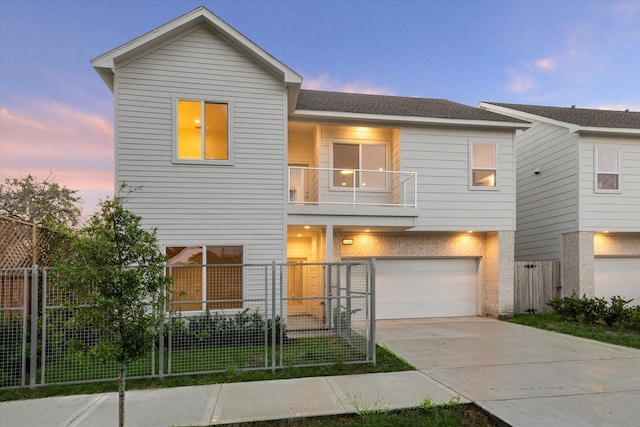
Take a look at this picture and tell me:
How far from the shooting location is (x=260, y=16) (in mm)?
17422

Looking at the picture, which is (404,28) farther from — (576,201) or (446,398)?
(446,398)

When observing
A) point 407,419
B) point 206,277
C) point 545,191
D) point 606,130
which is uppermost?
point 606,130

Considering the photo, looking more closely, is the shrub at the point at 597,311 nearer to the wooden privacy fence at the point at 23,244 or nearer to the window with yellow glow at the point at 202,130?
the window with yellow glow at the point at 202,130

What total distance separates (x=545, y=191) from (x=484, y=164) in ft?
10.5

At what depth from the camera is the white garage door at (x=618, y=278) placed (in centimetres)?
1218

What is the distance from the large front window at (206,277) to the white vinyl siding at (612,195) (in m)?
10.5

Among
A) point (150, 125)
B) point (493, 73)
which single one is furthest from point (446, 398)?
point (493, 73)

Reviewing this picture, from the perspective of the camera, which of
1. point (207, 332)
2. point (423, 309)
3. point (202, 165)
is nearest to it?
point (207, 332)

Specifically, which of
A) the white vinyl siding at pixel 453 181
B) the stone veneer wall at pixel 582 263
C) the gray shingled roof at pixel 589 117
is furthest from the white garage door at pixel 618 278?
the gray shingled roof at pixel 589 117

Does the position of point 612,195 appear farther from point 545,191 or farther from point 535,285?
point 535,285

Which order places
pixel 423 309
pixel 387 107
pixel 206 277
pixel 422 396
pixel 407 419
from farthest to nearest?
pixel 423 309
pixel 387 107
pixel 206 277
pixel 422 396
pixel 407 419

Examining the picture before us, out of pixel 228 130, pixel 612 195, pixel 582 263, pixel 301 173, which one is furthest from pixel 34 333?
pixel 612 195

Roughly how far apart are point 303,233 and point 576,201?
8.58 metres

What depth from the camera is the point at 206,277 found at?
8055mm
